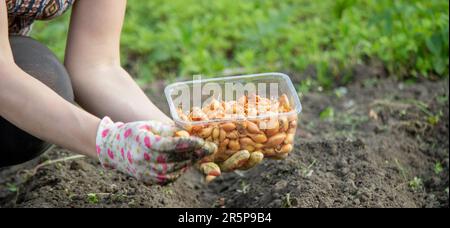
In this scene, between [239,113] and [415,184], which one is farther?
[415,184]

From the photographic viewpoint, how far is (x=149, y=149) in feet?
5.60

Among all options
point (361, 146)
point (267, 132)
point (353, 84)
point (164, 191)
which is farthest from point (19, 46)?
point (353, 84)

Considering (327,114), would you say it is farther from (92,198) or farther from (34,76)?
(34,76)

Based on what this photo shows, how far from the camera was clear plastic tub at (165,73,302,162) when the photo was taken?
6.15ft

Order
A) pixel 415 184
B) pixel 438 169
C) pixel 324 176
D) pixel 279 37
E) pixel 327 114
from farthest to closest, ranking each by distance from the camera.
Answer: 1. pixel 279 37
2. pixel 327 114
3. pixel 438 169
4. pixel 415 184
5. pixel 324 176

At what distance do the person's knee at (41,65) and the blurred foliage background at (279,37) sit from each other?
136 cm

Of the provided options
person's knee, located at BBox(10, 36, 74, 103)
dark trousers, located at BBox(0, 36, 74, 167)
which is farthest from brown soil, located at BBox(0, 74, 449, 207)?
person's knee, located at BBox(10, 36, 74, 103)

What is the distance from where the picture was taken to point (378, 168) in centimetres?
258

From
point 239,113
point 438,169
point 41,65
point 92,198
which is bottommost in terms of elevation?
point 438,169

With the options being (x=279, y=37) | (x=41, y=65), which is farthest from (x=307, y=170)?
(x=279, y=37)

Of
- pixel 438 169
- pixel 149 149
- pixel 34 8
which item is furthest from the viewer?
pixel 438 169

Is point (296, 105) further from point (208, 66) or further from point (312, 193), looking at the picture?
point (208, 66)

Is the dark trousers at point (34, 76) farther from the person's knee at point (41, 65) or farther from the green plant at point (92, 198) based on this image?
the green plant at point (92, 198)

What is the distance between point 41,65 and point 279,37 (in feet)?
6.18
